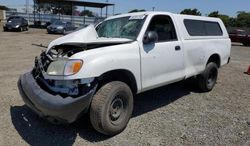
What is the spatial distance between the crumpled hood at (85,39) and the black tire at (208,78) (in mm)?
2649

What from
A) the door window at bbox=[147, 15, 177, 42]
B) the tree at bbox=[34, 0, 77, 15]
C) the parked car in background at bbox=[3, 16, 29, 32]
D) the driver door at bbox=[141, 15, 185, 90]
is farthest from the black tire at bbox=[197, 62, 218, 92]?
the tree at bbox=[34, 0, 77, 15]

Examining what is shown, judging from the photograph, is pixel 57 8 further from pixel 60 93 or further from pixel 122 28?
pixel 60 93

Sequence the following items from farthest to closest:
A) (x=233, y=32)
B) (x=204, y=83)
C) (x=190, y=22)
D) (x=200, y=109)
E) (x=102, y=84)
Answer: (x=233, y=32), (x=204, y=83), (x=190, y=22), (x=200, y=109), (x=102, y=84)

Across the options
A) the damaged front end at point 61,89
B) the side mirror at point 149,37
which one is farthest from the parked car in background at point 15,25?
the side mirror at point 149,37

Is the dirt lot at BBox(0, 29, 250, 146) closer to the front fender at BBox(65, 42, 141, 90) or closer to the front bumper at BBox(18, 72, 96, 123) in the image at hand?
the front bumper at BBox(18, 72, 96, 123)

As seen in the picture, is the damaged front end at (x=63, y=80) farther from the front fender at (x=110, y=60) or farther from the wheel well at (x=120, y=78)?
the wheel well at (x=120, y=78)

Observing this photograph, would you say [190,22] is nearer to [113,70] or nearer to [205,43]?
[205,43]

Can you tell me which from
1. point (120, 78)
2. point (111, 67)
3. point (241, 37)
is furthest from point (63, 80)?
point (241, 37)

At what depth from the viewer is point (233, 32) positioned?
2653 cm

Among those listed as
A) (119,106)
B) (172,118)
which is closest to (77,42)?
(119,106)

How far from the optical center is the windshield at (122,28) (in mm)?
4676

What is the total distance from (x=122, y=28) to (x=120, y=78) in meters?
1.13

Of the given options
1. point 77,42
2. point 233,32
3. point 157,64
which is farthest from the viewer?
point 233,32

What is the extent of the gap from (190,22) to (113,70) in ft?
8.68
